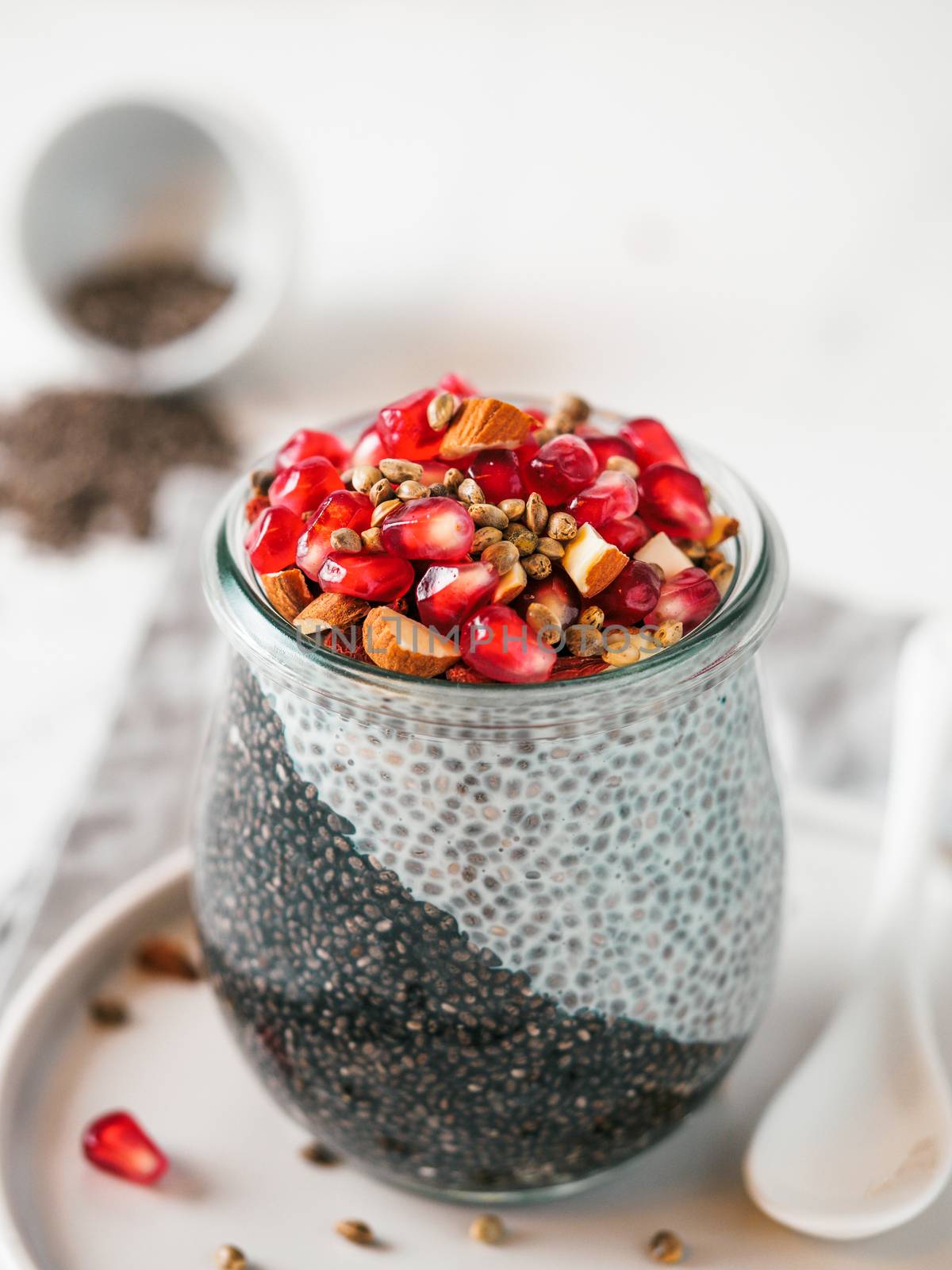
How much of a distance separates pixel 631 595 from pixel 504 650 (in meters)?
0.07

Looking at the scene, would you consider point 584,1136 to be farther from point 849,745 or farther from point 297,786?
point 849,745

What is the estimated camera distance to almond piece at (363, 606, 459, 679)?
553 millimetres

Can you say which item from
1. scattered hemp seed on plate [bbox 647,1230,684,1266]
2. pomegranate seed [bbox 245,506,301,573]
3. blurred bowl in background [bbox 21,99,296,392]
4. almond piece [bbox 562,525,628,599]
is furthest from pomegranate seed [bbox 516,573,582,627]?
blurred bowl in background [bbox 21,99,296,392]

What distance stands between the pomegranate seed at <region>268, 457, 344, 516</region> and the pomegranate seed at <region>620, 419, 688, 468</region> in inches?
6.2

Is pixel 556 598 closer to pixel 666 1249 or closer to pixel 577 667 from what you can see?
pixel 577 667

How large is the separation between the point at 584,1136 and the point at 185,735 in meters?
0.73

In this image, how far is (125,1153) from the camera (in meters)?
0.75

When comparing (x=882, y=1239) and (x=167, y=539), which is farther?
(x=167, y=539)

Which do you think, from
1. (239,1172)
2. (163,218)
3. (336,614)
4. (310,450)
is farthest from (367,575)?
(163,218)

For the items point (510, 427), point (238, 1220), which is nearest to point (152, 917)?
point (238, 1220)

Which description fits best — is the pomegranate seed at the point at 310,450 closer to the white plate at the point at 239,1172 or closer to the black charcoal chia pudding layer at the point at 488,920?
the black charcoal chia pudding layer at the point at 488,920

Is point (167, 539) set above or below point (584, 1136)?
below

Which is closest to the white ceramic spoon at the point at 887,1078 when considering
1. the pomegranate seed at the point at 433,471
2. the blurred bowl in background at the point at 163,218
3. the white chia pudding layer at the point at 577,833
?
the white chia pudding layer at the point at 577,833

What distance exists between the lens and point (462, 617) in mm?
566
